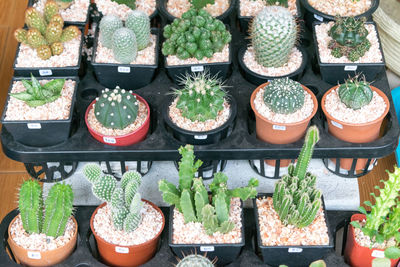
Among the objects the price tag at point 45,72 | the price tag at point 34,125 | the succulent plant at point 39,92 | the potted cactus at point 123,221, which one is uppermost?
the succulent plant at point 39,92

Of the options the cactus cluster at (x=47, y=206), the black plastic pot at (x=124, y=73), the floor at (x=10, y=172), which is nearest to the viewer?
the cactus cluster at (x=47, y=206)

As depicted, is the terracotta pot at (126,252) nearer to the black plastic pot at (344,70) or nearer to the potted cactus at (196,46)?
the potted cactus at (196,46)

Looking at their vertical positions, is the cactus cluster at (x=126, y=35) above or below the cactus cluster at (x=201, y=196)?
above

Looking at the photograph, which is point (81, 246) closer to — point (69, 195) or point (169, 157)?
point (69, 195)

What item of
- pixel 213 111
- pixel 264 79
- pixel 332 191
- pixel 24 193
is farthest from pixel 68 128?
pixel 332 191

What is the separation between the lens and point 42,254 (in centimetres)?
277

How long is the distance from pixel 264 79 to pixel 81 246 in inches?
49.3

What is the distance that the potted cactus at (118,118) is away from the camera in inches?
112

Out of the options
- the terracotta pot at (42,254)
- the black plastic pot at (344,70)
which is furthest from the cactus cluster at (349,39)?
the terracotta pot at (42,254)

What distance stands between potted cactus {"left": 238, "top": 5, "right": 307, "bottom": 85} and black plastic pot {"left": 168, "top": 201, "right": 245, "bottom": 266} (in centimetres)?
83

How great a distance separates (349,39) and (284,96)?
0.59m

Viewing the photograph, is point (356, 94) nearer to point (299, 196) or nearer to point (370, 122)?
point (370, 122)

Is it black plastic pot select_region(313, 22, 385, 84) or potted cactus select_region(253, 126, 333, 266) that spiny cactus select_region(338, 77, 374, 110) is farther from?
potted cactus select_region(253, 126, 333, 266)

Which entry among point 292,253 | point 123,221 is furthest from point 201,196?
point 292,253
